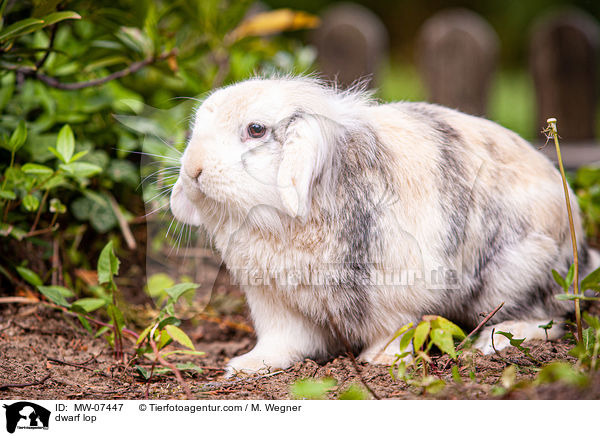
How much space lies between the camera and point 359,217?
6.77ft

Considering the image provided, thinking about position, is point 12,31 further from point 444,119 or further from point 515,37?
point 515,37

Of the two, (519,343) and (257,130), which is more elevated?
(257,130)

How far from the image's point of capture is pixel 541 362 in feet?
6.38

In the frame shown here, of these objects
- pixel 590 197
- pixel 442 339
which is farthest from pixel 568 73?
pixel 442 339

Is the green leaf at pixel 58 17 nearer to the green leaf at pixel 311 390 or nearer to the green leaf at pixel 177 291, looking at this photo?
the green leaf at pixel 177 291

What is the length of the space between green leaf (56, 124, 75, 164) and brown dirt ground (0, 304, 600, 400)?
26.0 inches

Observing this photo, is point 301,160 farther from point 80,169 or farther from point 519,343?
point 80,169

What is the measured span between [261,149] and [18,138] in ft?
3.75

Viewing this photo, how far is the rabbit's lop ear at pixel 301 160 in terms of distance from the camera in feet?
6.29

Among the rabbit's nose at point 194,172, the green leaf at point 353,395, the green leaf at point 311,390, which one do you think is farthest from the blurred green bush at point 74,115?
the green leaf at point 353,395

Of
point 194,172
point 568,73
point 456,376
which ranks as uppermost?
point 568,73
